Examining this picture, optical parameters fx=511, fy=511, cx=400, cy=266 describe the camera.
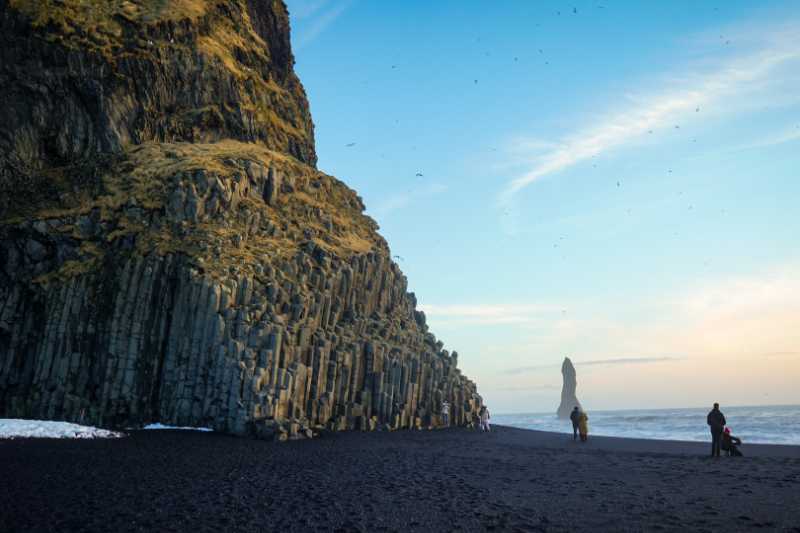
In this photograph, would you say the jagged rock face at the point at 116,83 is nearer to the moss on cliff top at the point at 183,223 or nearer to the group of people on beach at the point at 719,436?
the moss on cliff top at the point at 183,223

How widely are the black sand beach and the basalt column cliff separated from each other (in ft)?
19.2

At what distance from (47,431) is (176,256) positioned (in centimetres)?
1156

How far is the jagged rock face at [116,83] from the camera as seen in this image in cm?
3697

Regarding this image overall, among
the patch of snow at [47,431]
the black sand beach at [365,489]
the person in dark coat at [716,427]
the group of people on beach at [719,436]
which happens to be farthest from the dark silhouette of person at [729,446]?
the patch of snow at [47,431]

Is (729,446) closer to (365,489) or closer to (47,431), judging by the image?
(365,489)

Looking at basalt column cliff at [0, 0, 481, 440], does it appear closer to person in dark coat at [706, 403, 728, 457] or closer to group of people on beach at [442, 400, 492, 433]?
group of people on beach at [442, 400, 492, 433]

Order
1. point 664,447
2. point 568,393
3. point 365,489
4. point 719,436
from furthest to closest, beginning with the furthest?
point 568,393 < point 664,447 < point 719,436 < point 365,489

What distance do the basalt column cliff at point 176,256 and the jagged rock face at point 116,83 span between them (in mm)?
127

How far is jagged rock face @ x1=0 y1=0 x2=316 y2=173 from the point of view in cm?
3697

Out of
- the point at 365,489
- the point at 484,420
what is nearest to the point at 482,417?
the point at 484,420

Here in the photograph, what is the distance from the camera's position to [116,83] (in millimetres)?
38719

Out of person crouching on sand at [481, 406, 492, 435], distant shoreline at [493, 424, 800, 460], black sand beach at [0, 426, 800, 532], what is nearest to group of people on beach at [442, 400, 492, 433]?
person crouching on sand at [481, 406, 492, 435]

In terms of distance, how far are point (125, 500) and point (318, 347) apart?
20.5 metres

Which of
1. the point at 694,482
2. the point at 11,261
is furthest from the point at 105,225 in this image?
the point at 694,482
